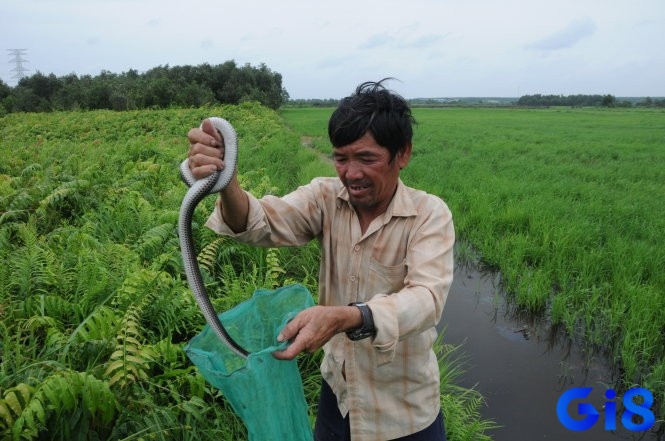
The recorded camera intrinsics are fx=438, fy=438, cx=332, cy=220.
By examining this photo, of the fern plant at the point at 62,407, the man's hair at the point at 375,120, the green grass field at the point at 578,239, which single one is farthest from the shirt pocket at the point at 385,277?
the green grass field at the point at 578,239

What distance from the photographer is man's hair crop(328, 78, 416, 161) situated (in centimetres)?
142

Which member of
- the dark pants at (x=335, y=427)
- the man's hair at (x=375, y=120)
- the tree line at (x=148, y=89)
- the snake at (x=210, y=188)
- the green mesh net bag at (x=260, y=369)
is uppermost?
the tree line at (x=148, y=89)

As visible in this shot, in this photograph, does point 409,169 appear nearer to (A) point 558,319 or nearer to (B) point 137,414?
(A) point 558,319

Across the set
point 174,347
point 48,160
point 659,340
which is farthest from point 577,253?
point 48,160

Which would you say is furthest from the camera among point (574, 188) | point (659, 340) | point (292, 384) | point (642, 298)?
point (574, 188)

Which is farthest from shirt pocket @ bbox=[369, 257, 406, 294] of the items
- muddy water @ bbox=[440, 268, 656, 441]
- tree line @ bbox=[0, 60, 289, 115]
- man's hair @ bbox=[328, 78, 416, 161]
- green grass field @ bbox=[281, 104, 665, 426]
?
tree line @ bbox=[0, 60, 289, 115]

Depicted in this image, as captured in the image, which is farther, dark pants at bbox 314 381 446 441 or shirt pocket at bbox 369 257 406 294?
dark pants at bbox 314 381 446 441

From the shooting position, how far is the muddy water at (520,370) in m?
3.45

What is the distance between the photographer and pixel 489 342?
14.7 ft

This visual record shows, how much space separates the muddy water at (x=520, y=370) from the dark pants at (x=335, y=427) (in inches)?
81.4

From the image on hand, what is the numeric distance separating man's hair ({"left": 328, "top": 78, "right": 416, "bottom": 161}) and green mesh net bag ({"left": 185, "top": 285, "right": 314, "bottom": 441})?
548mm

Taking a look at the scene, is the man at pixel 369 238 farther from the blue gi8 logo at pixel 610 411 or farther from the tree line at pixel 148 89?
the tree line at pixel 148 89

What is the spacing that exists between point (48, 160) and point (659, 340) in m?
8.86

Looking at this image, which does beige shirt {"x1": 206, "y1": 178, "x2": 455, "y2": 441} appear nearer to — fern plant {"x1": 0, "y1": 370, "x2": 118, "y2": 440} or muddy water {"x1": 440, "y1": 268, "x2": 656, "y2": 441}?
fern plant {"x1": 0, "y1": 370, "x2": 118, "y2": 440}
